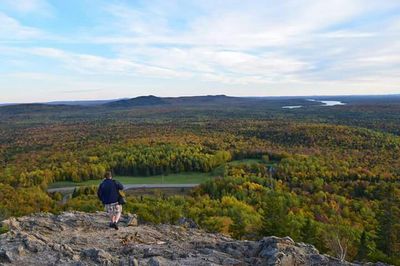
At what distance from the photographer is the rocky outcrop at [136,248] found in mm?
16047

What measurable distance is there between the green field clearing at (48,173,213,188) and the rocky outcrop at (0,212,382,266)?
58617 mm

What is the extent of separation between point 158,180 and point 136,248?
65.1 meters

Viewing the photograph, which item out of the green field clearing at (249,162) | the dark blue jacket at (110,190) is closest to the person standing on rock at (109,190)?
the dark blue jacket at (110,190)

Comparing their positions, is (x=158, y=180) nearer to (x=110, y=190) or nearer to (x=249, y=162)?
(x=249, y=162)

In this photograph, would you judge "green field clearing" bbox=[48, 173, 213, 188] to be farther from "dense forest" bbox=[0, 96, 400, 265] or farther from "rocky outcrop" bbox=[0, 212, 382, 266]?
"rocky outcrop" bbox=[0, 212, 382, 266]

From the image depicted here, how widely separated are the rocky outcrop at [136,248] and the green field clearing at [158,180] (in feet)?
192

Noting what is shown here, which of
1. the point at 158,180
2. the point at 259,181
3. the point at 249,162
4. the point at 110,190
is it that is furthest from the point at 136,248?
the point at 249,162

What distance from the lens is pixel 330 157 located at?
10025 centimetres

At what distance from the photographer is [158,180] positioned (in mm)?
82125

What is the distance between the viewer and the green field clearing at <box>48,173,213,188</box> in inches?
3123

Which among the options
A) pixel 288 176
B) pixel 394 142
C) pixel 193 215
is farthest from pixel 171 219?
pixel 394 142

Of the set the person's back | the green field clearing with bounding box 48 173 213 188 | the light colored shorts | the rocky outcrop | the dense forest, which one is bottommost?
the green field clearing with bounding box 48 173 213 188

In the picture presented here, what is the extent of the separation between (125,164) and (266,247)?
74564 millimetres

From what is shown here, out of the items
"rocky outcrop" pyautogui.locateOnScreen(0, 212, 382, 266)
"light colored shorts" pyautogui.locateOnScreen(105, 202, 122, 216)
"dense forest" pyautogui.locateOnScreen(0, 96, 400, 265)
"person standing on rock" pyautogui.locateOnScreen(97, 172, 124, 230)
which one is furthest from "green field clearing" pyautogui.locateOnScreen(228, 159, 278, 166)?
"person standing on rock" pyautogui.locateOnScreen(97, 172, 124, 230)
